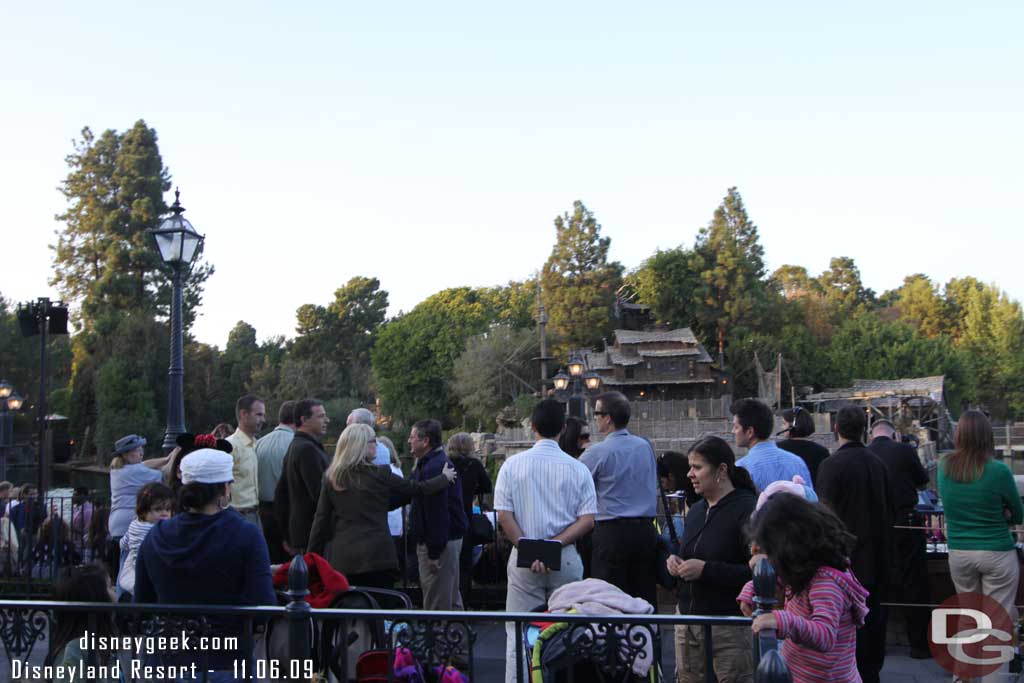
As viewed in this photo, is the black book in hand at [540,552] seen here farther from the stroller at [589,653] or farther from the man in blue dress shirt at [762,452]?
the man in blue dress shirt at [762,452]

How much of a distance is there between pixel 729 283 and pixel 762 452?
55275 millimetres

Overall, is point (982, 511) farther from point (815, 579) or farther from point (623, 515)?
point (815, 579)

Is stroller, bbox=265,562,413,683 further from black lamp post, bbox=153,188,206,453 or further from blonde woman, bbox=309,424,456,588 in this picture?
black lamp post, bbox=153,188,206,453

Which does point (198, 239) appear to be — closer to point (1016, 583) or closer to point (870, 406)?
point (1016, 583)

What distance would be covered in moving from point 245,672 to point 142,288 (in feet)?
181

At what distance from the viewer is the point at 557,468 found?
5.61 metres

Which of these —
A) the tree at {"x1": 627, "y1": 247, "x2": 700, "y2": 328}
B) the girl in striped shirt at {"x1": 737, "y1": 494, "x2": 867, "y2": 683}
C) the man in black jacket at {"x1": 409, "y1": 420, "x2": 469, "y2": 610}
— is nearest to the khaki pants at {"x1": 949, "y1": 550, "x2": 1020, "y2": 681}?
the girl in striped shirt at {"x1": 737, "y1": 494, "x2": 867, "y2": 683}

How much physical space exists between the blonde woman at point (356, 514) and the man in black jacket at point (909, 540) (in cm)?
410

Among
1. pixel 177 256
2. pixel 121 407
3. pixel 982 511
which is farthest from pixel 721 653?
pixel 121 407

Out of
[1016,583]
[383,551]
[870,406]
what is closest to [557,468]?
[383,551]

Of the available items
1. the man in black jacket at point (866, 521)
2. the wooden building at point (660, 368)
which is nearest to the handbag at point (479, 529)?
the man in black jacket at point (866, 521)

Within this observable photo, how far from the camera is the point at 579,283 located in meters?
62.3

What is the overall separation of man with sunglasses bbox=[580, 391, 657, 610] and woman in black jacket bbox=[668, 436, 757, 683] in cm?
149

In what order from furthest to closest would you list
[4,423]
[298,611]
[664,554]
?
1. [4,423]
2. [664,554]
3. [298,611]
